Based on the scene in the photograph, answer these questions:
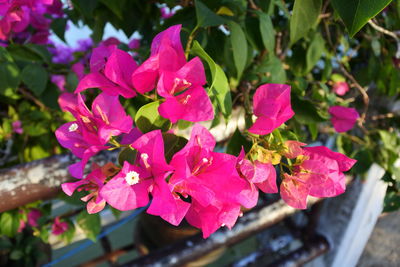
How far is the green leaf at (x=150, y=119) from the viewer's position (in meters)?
0.28

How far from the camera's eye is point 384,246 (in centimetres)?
159

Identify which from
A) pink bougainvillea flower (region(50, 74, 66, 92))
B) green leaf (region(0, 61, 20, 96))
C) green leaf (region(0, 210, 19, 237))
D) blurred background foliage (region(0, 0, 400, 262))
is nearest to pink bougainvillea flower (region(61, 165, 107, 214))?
blurred background foliage (region(0, 0, 400, 262))

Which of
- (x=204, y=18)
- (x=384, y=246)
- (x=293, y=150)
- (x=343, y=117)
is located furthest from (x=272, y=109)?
(x=384, y=246)

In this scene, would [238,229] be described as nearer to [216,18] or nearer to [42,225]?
[42,225]

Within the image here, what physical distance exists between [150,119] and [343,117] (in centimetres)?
35

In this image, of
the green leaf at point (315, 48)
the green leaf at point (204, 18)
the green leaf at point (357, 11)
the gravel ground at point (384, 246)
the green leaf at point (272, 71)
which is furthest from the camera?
the gravel ground at point (384, 246)

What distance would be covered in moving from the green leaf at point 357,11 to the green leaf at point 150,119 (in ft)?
0.53

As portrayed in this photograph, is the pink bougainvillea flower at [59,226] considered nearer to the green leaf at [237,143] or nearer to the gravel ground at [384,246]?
the green leaf at [237,143]

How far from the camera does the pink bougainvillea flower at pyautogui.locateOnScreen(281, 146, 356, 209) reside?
30 cm

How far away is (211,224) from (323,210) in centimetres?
85

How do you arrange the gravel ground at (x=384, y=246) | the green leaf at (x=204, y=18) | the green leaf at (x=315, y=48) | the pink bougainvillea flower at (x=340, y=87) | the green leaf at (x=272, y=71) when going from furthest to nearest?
the gravel ground at (x=384, y=246)
the pink bougainvillea flower at (x=340, y=87)
the green leaf at (x=315, y=48)
the green leaf at (x=272, y=71)
the green leaf at (x=204, y=18)

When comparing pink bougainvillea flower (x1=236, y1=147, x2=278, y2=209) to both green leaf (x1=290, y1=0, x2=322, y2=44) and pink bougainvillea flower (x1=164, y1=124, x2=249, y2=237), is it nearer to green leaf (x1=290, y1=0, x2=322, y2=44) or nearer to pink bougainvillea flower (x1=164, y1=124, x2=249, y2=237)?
pink bougainvillea flower (x1=164, y1=124, x2=249, y2=237)

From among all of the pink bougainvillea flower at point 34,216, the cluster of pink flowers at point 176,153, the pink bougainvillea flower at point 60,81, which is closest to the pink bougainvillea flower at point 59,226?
the pink bougainvillea flower at point 34,216

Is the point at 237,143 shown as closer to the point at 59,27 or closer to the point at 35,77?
the point at 35,77
